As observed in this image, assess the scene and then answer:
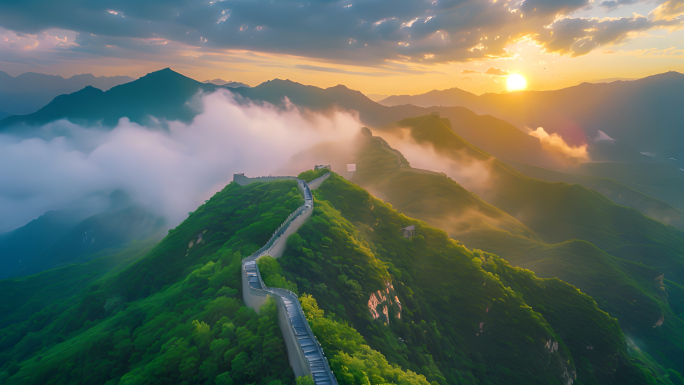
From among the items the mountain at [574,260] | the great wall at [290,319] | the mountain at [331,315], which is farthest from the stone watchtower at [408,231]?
the mountain at [574,260]

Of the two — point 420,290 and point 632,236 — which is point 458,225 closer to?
point 420,290

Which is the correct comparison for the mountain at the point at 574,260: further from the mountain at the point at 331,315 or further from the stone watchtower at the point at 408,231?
the stone watchtower at the point at 408,231

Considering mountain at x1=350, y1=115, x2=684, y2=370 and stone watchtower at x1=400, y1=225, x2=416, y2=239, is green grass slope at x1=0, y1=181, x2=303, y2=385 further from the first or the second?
mountain at x1=350, y1=115, x2=684, y2=370

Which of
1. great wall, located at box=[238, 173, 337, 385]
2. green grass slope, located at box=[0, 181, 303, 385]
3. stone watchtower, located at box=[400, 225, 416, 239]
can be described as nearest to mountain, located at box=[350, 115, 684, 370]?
stone watchtower, located at box=[400, 225, 416, 239]

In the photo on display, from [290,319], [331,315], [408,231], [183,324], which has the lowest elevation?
[408,231]

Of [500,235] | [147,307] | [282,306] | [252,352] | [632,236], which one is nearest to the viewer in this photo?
[252,352]

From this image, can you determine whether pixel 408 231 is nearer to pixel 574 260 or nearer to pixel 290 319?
pixel 290 319

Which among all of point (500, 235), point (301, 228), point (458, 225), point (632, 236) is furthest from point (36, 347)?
point (632, 236)

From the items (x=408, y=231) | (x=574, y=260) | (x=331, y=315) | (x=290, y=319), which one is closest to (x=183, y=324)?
(x=290, y=319)

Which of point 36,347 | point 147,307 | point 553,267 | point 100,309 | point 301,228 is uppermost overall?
point 301,228
